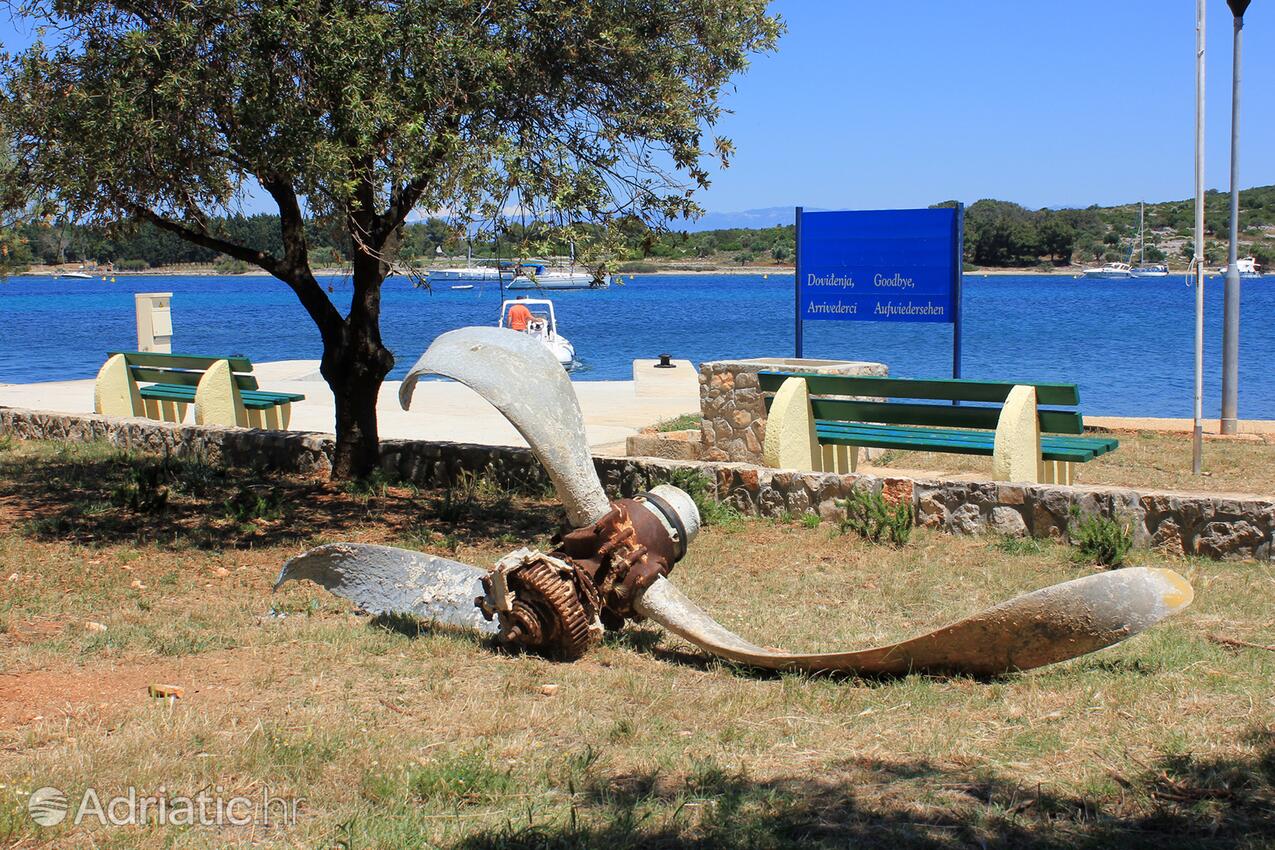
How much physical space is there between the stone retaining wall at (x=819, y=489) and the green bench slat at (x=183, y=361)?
90 centimetres

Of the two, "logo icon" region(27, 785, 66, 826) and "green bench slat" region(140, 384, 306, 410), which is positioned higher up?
"green bench slat" region(140, 384, 306, 410)

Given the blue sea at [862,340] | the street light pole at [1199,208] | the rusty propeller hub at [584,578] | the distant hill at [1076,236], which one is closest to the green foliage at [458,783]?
the rusty propeller hub at [584,578]

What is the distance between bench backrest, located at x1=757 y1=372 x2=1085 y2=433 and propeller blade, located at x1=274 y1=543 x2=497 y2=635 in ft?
12.4

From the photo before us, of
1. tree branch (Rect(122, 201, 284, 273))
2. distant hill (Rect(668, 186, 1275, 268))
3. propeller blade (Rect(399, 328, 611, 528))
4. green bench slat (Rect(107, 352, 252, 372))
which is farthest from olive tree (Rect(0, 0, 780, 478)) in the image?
distant hill (Rect(668, 186, 1275, 268))

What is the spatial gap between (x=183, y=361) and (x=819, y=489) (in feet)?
24.0

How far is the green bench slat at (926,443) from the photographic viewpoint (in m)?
7.72

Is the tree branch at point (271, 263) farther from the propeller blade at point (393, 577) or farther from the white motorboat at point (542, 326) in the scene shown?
the white motorboat at point (542, 326)

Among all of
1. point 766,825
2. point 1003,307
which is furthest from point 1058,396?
point 1003,307

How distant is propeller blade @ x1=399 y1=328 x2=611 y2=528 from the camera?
5.08m

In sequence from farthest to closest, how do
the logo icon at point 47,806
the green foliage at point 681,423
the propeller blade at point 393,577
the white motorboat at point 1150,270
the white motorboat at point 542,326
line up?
the white motorboat at point 1150,270
the white motorboat at point 542,326
the green foliage at point 681,423
the propeller blade at point 393,577
the logo icon at point 47,806

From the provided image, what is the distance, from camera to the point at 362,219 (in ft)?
26.5

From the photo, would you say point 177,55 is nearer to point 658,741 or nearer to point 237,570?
point 237,570

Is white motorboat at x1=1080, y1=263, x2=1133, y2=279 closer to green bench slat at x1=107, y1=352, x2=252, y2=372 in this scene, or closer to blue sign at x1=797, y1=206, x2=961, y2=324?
blue sign at x1=797, y1=206, x2=961, y2=324

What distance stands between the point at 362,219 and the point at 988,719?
5.54 m
